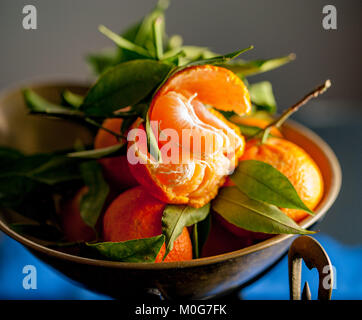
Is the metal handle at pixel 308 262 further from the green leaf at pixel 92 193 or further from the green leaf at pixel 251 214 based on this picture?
the green leaf at pixel 92 193

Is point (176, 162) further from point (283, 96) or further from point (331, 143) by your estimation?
point (283, 96)

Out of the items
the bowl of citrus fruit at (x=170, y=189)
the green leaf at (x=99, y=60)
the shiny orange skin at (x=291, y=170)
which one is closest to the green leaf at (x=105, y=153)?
the bowl of citrus fruit at (x=170, y=189)

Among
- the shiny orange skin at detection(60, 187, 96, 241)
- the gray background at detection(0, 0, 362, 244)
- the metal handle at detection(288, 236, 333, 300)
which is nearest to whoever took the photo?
the metal handle at detection(288, 236, 333, 300)

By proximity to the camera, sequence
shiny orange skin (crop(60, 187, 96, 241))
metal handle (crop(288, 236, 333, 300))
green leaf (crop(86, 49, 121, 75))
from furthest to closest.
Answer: green leaf (crop(86, 49, 121, 75)) → shiny orange skin (crop(60, 187, 96, 241)) → metal handle (crop(288, 236, 333, 300))

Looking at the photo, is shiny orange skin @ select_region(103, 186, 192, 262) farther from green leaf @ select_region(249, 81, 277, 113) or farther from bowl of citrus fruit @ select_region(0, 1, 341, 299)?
green leaf @ select_region(249, 81, 277, 113)

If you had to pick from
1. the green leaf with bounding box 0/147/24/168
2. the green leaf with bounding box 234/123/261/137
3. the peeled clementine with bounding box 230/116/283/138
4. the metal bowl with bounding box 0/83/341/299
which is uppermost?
the peeled clementine with bounding box 230/116/283/138

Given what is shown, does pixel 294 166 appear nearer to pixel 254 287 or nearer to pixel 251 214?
pixel 251 214

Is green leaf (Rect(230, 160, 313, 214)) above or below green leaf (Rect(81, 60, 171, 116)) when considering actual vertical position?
below

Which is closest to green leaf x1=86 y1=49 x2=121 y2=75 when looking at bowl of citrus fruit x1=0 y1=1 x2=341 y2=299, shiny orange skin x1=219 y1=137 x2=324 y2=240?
bowl of citrus fruit x1=0 y1=1 x2=341 y2=299
